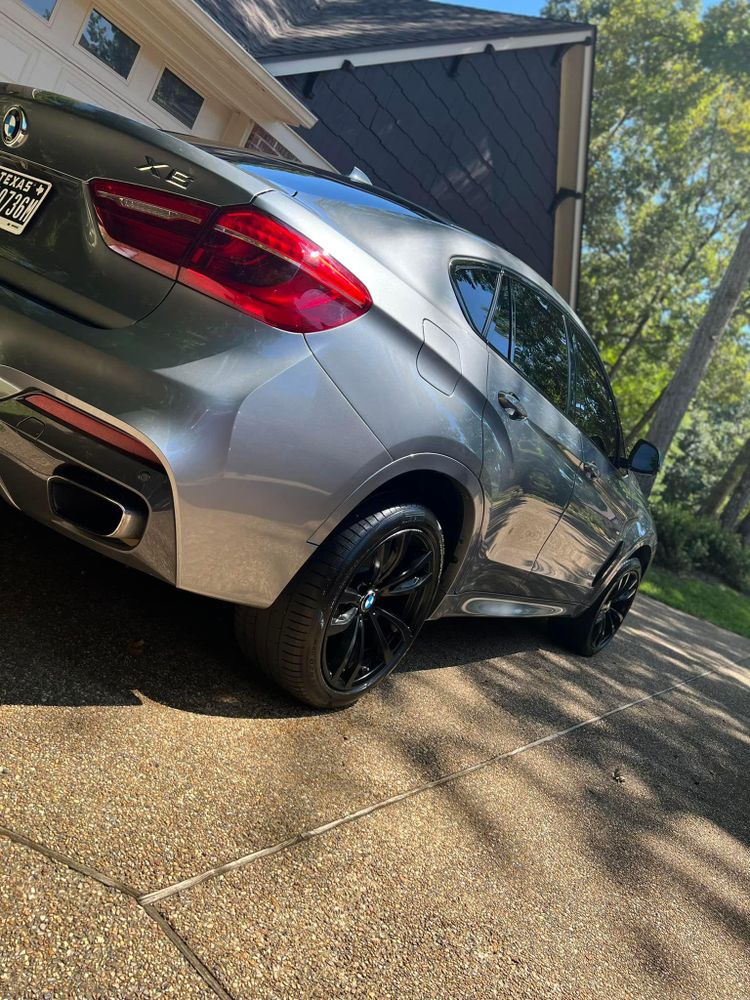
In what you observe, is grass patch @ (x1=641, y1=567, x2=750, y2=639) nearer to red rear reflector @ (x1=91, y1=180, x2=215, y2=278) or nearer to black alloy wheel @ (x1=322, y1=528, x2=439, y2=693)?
black alloy wheel @ (x1=322, y1=528, x2=439, y2=693)

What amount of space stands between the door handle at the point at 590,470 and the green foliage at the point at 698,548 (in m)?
10.6

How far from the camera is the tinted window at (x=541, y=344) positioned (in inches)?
131

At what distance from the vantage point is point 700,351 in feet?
43.9

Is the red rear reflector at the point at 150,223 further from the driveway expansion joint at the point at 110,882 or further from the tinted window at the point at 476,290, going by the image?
the driveway expansion joint at the point at 110,882

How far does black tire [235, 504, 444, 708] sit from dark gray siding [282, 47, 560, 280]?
713 centimetres

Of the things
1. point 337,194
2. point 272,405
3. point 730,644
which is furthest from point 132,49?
point 730,644

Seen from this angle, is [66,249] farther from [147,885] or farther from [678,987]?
[678,987]

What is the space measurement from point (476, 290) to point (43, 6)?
5651 mm

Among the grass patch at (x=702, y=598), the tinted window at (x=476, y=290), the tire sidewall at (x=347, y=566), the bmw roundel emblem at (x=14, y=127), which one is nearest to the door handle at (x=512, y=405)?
the tinted window at (x=476, y=290)

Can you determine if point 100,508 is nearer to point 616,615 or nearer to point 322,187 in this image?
point 322,187

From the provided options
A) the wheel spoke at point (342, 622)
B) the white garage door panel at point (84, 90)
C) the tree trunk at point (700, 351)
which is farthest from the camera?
the tree trunk at point (700, 351)

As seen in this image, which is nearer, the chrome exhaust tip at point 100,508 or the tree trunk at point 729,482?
the chrome exhaust tip at point 100,508

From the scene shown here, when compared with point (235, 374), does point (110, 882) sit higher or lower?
lower

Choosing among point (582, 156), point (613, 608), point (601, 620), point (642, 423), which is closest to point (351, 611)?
point (601, 620)
